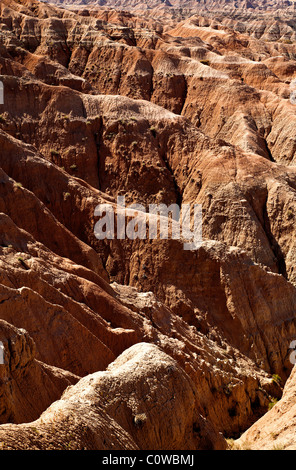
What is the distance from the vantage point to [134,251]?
36031 mm

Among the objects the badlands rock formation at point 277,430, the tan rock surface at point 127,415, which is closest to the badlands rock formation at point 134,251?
the tan rock surface at point 127,415

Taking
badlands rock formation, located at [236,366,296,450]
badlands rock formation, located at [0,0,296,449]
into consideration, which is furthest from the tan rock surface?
badlands rock formation, located at [236,366,296,450]

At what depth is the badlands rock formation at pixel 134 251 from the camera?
16.2 m

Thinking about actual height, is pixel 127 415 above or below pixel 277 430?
above

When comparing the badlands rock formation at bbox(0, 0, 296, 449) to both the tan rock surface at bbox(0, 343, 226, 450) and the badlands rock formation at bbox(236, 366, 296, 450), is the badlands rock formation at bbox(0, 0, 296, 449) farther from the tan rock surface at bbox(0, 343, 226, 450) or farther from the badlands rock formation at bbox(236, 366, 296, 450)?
the badlands rock formation at bbox(236, 366, 296, 450)

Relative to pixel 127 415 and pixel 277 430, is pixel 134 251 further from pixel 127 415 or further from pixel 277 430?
pixel 127 415

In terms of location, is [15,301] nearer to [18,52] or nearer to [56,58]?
[18,52]

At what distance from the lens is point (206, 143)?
53.2m

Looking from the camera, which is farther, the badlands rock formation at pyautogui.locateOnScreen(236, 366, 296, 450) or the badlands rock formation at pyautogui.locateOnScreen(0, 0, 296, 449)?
the badlands rock formation at pyautogui.locateOnScreen(0, 0, 296, 449)

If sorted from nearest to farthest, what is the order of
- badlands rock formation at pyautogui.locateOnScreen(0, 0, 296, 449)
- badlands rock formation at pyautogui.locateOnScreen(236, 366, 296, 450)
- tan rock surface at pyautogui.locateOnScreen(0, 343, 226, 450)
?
tan rock surface at pyautogui.locateOnScreen(0, 343, 226, 450)
badlands rock formation at pyautogui.locateOnScreen(236, 366, 296, 450)
badlands rock formation at pyautogui.locateOnScreen(0, 0, 296, 449)

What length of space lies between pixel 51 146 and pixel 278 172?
18034mm

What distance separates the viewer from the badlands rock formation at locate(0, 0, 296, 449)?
16188 mm

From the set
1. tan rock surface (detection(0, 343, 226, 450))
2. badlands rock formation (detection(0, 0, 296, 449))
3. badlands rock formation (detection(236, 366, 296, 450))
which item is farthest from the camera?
badlands rock formation (detection(0, 0, 296, 449))

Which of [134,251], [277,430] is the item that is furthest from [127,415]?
[134,251]
